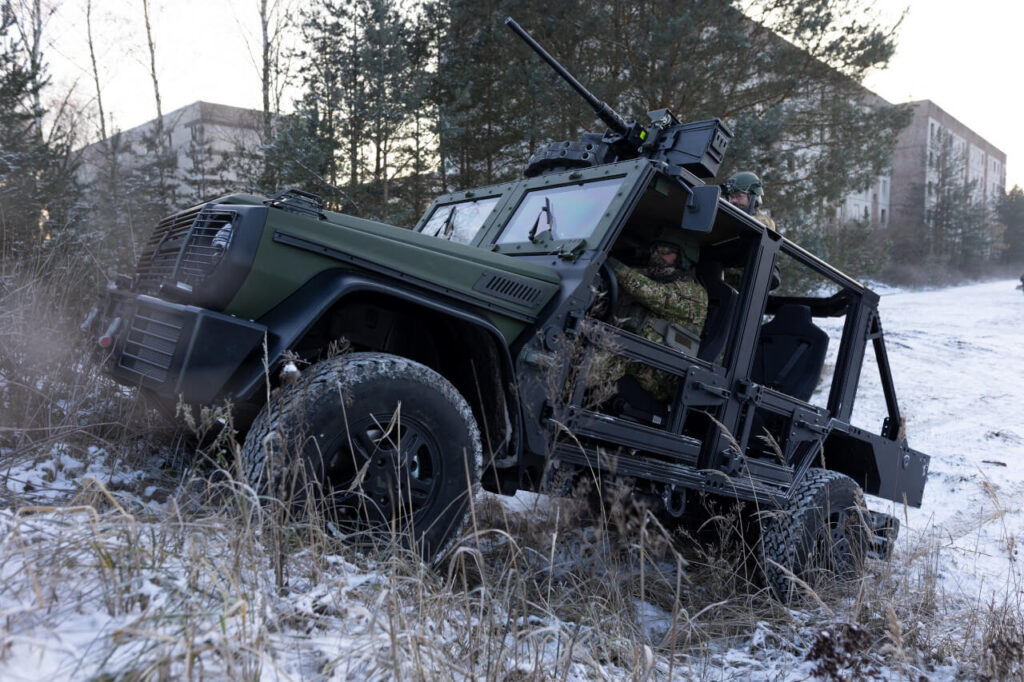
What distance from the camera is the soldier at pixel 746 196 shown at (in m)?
Result: 3.96

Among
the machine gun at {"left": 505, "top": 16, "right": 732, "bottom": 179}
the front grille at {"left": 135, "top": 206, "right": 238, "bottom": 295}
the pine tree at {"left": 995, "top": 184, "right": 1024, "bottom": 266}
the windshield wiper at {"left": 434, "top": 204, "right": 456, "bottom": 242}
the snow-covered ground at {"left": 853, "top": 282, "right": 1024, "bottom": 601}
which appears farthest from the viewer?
the pine tree at {"left": 995, "top": 184, "right": 1024, "bottom": 266}

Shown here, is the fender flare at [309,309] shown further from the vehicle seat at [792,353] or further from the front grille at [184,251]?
the vehicle seat at [792,353]

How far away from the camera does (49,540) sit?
5.12 feet

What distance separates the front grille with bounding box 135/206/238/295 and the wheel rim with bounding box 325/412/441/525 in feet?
2.53

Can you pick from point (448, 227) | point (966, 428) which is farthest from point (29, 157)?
point (966, 428)

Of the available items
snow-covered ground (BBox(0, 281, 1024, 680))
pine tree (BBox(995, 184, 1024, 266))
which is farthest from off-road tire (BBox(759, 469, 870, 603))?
pine tree (BBox(995, 184, 1024, 266))

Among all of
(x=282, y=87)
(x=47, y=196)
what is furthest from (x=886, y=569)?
(x=282, y=87)

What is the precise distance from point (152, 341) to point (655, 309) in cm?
226

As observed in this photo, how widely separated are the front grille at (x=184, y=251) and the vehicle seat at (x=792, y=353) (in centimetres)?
358

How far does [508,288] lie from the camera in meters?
2.89

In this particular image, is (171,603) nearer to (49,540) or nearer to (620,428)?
(49,540)

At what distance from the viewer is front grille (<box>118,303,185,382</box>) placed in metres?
2.37

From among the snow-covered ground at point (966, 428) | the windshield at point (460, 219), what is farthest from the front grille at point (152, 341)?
the snow-covered ground at point (966, 428)

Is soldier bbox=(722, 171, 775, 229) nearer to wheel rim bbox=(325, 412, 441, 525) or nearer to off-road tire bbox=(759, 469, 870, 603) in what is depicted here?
off-road tire bbox=(759, 469, 870, 603)
